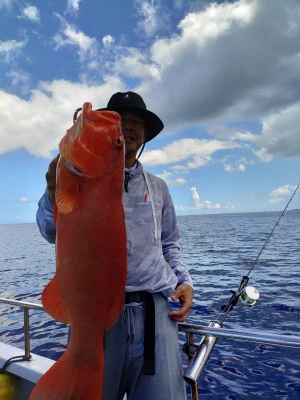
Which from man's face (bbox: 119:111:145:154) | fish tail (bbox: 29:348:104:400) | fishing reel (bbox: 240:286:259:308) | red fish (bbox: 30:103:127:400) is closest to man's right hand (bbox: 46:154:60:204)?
red fish (bbox: 30:103:127:400)

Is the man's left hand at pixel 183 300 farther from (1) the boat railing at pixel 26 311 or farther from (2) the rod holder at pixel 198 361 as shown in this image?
(1) the boat railing at pixel 26 311

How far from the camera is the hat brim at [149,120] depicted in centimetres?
260

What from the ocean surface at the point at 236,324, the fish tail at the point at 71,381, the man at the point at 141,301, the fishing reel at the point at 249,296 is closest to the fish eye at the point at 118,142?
the man at the point at 141,301

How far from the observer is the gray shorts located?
2.27 metres

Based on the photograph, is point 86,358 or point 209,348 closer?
point 86,358

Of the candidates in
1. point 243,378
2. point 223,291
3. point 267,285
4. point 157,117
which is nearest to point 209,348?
point 157,117

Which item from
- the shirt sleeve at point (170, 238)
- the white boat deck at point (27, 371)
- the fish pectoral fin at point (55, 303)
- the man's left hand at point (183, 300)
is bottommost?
the white boat deck at point (27, 371)

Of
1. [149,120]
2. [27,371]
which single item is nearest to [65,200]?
[149,120]

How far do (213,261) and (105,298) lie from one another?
20.0m

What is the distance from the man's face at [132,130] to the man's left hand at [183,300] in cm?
120

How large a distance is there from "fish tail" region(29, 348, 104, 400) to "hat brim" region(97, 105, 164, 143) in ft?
5.92

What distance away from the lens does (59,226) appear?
1.67 m

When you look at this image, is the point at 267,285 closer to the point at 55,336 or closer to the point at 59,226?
the point at 55,336

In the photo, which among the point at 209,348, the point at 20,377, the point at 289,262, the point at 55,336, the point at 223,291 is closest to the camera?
the point at 209,348
